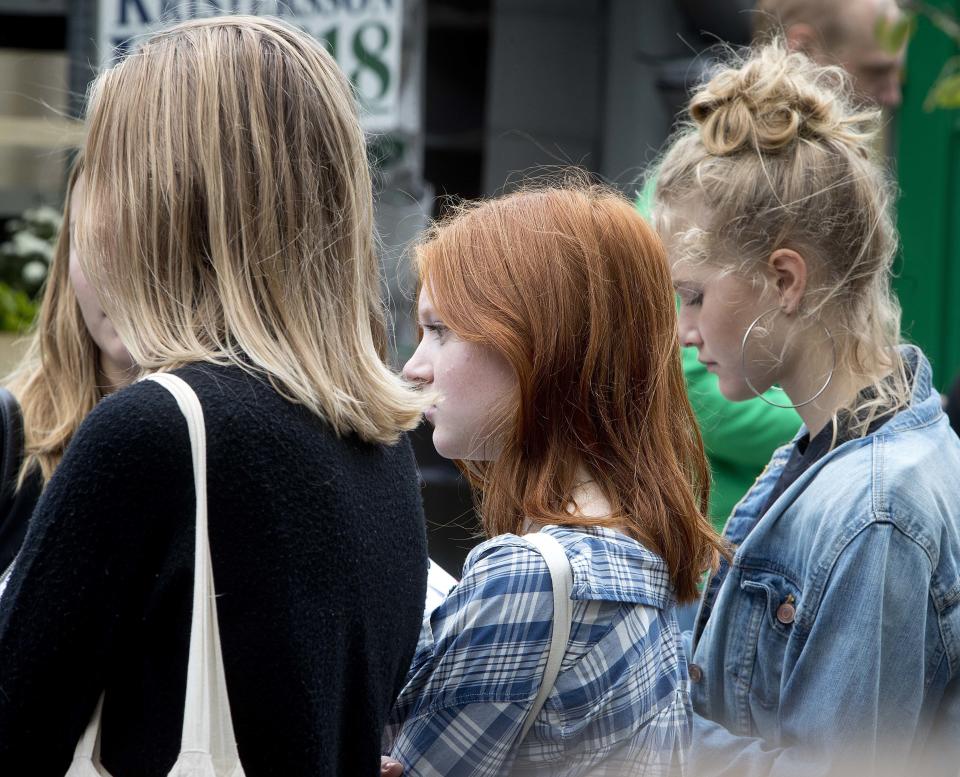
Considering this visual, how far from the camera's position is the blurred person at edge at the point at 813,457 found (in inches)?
Result: 72.2

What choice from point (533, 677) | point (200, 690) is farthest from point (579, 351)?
point (200, 690)

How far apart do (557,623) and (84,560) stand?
2.09 feet

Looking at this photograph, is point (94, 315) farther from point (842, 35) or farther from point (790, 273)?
point (842, 35)

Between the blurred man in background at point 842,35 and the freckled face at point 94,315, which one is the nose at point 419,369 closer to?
the freckled face at point 94,315

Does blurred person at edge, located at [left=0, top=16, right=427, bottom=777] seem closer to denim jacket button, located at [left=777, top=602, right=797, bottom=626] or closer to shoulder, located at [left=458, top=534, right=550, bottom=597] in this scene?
shoulder, located at [left=458, top=534, right=550, bottom=597]

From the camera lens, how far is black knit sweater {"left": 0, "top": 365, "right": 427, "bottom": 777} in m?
1.20

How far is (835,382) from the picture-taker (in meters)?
2.12

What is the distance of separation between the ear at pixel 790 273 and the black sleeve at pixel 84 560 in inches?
50.9

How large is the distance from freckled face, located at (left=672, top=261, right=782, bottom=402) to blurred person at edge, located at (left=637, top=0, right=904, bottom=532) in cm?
25

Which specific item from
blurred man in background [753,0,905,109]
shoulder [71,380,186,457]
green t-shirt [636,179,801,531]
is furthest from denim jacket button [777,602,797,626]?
blurred man in background [753,0,905,109]

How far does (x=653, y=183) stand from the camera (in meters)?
2.63

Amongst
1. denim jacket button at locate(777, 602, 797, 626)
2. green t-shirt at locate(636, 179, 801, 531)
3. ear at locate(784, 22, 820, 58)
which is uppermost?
ear at locate(784, 22, 820, 58)

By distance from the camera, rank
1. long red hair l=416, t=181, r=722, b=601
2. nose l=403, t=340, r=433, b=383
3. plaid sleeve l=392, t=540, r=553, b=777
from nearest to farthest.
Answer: plaid sleeve l=392, t=540, r=553, b=777, long red hair l=416, t=181, r=722, b=601, nose l=403, t=340, r=433, b=383

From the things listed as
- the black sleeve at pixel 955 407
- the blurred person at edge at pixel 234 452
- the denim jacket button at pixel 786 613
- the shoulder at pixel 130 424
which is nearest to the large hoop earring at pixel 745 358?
the denim jacket button at pixel 786 613
